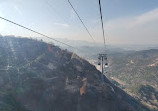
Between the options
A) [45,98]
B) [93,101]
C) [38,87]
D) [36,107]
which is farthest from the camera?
[93,101]

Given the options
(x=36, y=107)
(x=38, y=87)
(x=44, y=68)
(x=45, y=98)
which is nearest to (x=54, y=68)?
(x=44, y=68)

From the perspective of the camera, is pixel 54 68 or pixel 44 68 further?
pixel 54 68

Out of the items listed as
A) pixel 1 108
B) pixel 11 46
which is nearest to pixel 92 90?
pixel 1 108

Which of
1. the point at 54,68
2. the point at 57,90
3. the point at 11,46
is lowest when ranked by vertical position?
the point at 57,90

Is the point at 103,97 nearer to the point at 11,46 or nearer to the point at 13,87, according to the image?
the point at 13,87

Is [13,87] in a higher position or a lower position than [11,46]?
lower

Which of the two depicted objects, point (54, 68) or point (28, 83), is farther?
point (54, 68)

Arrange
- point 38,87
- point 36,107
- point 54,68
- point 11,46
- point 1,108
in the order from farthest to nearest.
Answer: point 11,46 → point 54,68 → point 38,87 → point 36,107 → point 1,108

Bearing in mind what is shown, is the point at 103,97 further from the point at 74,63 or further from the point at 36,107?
the point at 74,63

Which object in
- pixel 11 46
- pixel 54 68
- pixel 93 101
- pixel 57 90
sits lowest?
pixel 93 101
